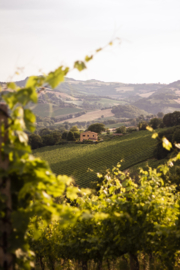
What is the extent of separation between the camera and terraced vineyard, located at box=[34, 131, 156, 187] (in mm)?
59750

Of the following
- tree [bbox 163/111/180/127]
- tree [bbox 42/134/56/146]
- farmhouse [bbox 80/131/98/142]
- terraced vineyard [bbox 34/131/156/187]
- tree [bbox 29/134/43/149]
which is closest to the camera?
terraced vineyard [bbox 34/131/156/187]

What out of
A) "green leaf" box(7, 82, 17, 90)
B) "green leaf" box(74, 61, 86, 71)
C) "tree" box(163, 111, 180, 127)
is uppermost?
"tree" box(163, 111, 180, 127)

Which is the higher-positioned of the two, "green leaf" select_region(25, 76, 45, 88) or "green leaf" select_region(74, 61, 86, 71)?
"green leaf" select_region(74, 61, 86, 71)

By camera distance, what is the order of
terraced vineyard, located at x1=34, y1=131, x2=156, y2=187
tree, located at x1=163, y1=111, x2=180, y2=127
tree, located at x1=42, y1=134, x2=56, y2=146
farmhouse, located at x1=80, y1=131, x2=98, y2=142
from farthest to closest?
farmhouse, located at x1=80, y1=131, x2=98, y2=142
tree, located at x1=42, y1=134, x2=56, y2=146
tree, located at x1=163, y1=111, x2=180, y2=127
terraced vineyard, located at x1=34, y1=131, x2=156, y2=187

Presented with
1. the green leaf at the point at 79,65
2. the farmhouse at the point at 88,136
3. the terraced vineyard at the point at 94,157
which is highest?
the farmhouse at the point at 88,136

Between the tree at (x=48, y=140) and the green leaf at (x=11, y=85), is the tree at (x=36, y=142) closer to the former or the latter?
the tree at (x=48, y=140)

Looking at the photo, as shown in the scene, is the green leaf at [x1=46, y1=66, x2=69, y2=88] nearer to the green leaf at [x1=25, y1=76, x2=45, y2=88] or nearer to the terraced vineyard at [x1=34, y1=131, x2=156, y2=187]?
the green leaf at [x1=25, y1=76, x2=45, y2=88]

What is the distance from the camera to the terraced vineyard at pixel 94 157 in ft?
196

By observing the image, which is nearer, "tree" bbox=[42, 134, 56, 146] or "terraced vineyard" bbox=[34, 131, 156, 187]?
"terraced vineyard" bbox=[34, 131, 156, 187]

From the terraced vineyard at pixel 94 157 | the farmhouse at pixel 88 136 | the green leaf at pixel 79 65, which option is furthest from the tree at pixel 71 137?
the green leaf at pixel 79 65

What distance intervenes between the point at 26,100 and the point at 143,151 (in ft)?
217

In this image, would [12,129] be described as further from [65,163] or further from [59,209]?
[65,163]

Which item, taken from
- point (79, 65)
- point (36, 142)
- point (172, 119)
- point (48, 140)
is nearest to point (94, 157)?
point (48, 140)

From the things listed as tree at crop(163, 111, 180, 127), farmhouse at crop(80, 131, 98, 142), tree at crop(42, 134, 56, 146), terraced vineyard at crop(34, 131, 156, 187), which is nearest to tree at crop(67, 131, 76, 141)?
farmhouse at crop(80, 131, 98, 142)
